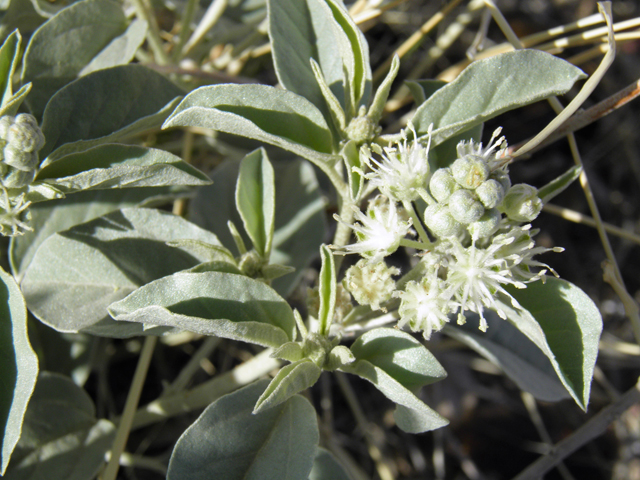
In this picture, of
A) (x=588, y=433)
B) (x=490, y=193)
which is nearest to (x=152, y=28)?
(x=490, y=193)

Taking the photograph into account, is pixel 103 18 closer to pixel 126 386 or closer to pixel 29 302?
pixel 29 302

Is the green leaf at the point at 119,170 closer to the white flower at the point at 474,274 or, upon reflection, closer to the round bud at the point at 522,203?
the white flower at the point at 474,274

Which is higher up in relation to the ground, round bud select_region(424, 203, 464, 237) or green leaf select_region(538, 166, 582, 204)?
round bud select_region(424, 203, 464, 237)

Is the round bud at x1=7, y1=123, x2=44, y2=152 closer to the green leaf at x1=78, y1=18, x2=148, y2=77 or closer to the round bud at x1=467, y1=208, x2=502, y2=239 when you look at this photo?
the green leaf at x1=78, y1=18, x2=148, y2=77

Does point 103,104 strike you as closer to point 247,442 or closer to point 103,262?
point 103,262

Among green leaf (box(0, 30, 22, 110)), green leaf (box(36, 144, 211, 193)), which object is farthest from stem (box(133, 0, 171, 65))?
green leaf (box(36, 144, 211, 193))

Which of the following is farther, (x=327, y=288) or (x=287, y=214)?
(x=287, y=214)

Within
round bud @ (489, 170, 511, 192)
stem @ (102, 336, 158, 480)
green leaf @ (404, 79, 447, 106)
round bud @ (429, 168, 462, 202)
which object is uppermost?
green leaf @ (404, 79, 447, 106)

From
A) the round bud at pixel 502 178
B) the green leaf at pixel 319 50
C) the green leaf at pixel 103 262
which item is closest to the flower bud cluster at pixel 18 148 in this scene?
the green leaf at pixel 103 262
